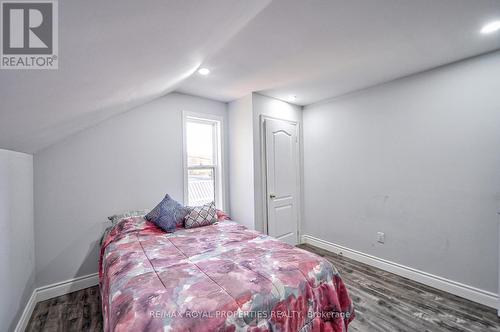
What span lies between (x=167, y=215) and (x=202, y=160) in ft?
4.07

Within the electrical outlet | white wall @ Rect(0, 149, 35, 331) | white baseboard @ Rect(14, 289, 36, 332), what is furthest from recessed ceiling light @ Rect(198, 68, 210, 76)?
the electrical outlet

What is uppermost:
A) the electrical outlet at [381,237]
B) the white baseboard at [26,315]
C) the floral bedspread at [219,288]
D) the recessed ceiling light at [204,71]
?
the recessed ceiling light at [204,71]

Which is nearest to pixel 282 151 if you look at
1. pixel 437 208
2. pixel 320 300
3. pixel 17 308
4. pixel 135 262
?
pixel 437 208

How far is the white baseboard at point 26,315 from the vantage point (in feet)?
5.98

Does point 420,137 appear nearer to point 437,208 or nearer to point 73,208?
point 437,208

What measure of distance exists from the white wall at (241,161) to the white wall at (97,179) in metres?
0.84

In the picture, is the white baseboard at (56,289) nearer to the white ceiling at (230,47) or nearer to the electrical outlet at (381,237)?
the white ceiling at (230,47)

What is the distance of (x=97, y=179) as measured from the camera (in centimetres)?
260

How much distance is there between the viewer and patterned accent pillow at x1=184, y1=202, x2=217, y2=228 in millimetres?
2586

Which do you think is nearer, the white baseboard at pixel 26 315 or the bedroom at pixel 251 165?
the bedroom at pixel 251 165

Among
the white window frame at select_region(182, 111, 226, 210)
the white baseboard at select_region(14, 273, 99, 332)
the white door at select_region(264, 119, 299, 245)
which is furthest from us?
the white window frame at select_region(182, 111, 226, 210)

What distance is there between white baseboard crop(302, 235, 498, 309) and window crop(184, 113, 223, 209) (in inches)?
84.7

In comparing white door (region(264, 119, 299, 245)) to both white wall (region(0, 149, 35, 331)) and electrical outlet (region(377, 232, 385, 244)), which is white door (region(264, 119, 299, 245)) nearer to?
electrical outlet (region(377, 232, 385, 244))

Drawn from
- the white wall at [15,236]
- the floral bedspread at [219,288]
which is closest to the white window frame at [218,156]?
the floral bedspread at [219,288]
